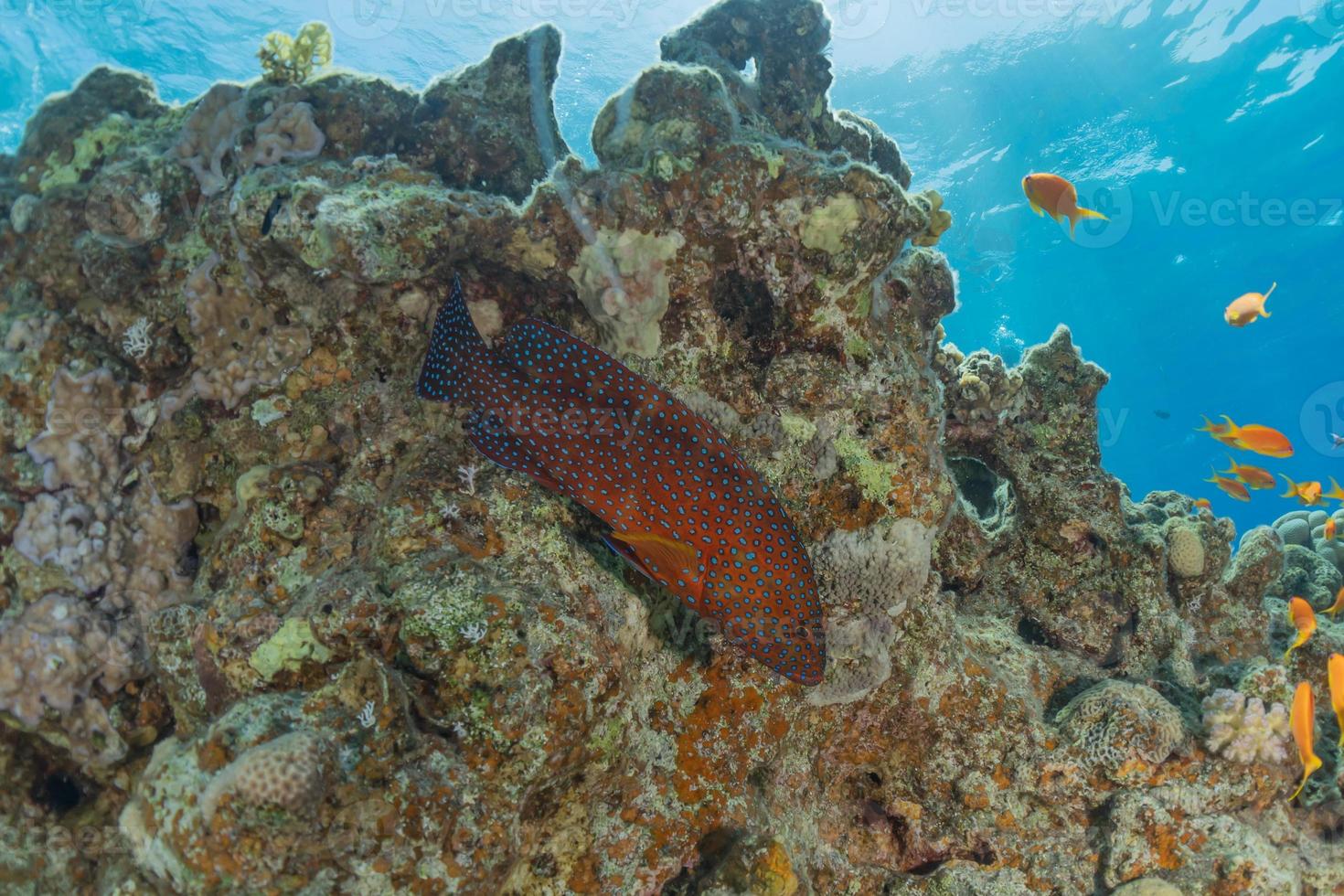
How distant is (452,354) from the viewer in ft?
11.1

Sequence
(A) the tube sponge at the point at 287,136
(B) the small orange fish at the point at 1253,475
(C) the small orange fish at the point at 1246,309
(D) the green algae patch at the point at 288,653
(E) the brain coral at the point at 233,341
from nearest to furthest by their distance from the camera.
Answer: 1. (D) the green algae patch at the point at 288,653
2. (E) the brain coral at the point at 233,341
3. (A) the tube sponge at the point at 287,136
4. (C) the small orange fish at the point at 1246,309
5. (B) the small orange fish at the point at 1253,475

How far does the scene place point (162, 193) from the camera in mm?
3953

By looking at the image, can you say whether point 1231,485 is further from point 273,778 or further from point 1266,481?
point 273,778

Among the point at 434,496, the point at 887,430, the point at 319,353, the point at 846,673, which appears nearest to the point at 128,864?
the point at 434,496

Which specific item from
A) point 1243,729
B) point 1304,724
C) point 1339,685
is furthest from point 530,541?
point 1339,685

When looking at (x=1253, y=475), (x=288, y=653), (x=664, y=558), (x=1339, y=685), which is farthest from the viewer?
(x=1253, y=475)

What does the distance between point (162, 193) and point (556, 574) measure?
3.53 meters

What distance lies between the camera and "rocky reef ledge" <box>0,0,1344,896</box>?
9.77 feet

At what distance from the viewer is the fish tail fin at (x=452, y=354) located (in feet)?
11.0

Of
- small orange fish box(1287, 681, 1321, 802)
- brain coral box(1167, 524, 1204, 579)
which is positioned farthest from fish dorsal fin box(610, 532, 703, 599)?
brain coral box(1167, 524, 1204, 579)

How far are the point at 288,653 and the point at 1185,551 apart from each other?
20.0 ft

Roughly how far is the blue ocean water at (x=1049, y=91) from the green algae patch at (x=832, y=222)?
2150cm

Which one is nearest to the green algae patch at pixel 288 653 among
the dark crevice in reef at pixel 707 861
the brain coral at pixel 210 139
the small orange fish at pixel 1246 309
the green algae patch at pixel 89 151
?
the dark crevice in reef at pixel 707 861

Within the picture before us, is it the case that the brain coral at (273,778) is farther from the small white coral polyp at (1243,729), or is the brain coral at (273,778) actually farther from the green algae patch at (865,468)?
the small white coral polyp at (1243,729)
